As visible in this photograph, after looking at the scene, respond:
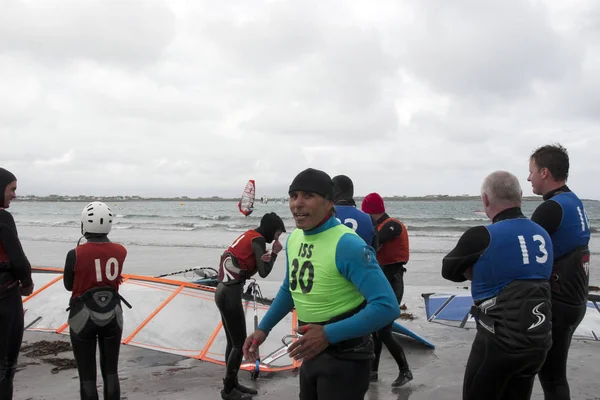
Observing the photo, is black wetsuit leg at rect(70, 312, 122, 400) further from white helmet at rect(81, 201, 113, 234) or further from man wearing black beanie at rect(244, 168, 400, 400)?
man wearing black beanie at rect(244, 168, 400, 400)

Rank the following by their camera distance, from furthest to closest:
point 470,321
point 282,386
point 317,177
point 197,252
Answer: point 197,252
point 470,321
point 282,386
point 317,177

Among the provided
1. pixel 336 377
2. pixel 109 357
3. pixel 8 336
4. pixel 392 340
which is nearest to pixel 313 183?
pixel 336 377

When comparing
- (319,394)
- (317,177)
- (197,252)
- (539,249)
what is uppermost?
(317,177)

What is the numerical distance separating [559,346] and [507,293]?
1.05 meters

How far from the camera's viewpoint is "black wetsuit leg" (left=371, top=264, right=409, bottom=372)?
538cm

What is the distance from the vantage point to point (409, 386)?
17.9 ft

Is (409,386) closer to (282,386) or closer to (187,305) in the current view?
(282,386)

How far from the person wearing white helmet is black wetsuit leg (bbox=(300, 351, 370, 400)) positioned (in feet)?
7.09

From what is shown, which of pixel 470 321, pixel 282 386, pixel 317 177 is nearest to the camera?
pixel 317 177

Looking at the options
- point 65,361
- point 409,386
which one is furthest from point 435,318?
point 65,361

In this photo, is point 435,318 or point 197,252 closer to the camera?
point 435,318

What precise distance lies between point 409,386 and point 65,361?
422 cm

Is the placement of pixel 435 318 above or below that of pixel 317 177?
below

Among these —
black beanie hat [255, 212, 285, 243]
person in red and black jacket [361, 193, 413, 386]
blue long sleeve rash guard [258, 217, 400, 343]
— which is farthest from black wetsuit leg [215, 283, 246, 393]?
blue long sleeve rash guard [258, 217, 400, 343]
